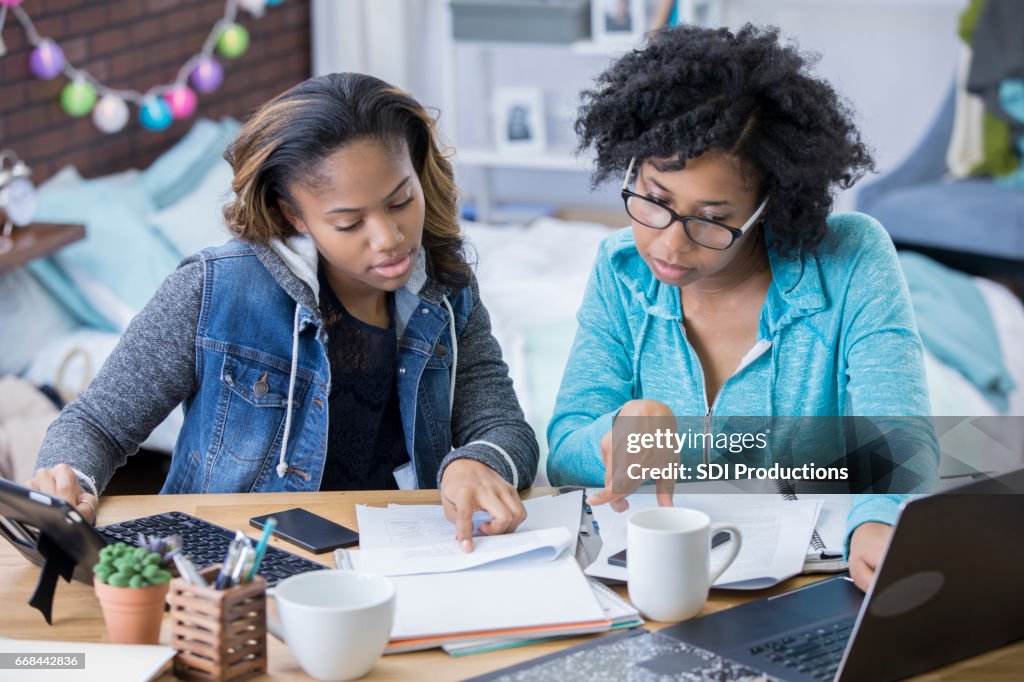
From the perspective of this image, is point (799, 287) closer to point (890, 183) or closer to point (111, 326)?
point (111, 326)

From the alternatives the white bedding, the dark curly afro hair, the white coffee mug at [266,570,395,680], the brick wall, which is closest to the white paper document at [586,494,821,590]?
the white coffee mug at [266,570,395,680]

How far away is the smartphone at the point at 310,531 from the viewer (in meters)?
1.22

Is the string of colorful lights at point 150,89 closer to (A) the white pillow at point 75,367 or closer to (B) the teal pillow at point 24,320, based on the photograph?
(B) the teal pillow at point 24,320

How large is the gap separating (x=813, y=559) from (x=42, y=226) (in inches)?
84.1

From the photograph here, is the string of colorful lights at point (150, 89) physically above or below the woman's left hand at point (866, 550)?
above

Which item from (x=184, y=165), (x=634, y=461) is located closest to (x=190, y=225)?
(x=184, y=165)

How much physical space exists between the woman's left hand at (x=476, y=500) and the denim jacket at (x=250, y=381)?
55 millimetres

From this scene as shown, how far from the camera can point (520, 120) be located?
430cm

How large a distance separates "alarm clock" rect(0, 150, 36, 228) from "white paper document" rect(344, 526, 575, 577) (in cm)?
178

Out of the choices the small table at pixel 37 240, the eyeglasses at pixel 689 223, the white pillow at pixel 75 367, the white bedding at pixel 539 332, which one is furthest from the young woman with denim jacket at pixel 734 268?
the small table at pixel 37 240

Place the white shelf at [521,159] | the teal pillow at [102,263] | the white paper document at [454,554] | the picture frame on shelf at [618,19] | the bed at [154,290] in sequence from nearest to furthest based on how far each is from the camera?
the white paper document at [454,554] → the bed at [154,290] → the teal pillow at [102,263] → the picture frame on shelf at [618,19] → the white shelf at [521,159]

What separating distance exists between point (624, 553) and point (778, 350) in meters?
0.47

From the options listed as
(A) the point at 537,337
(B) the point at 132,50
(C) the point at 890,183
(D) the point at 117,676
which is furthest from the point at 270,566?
(C) the point at 890,183

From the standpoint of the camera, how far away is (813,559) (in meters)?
1.19
